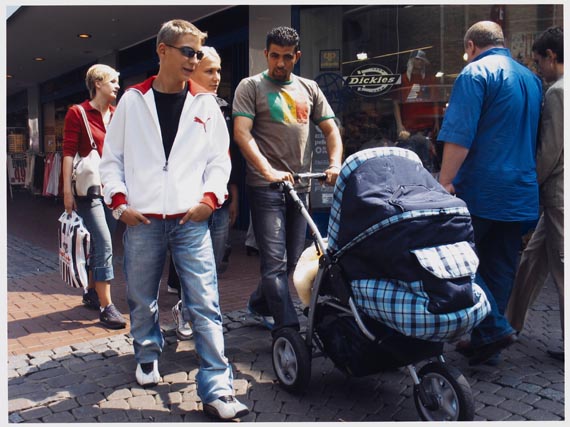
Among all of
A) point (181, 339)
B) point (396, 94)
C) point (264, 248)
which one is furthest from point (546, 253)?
point (396, 94)

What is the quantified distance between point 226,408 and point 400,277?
1092 millimetres

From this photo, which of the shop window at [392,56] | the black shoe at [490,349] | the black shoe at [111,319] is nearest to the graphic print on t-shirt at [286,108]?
the black shoe at [490,349]

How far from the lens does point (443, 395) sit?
3027 mm

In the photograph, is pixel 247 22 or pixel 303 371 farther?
pixel 247 22

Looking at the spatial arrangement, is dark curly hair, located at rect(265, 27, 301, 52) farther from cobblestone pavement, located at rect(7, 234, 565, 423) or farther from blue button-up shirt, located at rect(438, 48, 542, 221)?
cobblestone pavement, located at rect(7, 234, 565, 423)

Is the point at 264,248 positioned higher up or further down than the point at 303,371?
higher up

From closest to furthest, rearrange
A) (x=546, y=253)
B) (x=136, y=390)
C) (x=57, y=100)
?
(x=136, y=390)
(x=546, y=253)
(x=57, y=100)

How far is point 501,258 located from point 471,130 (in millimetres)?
848

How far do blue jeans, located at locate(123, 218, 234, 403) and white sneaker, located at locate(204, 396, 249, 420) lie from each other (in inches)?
1.2

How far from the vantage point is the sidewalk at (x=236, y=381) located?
3334mm

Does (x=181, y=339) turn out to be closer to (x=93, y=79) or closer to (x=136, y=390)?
(x=136, y=390)

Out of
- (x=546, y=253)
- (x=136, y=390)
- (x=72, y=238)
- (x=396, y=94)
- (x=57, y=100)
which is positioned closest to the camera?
(x=136, y=390)

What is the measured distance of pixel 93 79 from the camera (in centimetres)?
492

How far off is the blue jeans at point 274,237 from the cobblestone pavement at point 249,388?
46 centimetres
